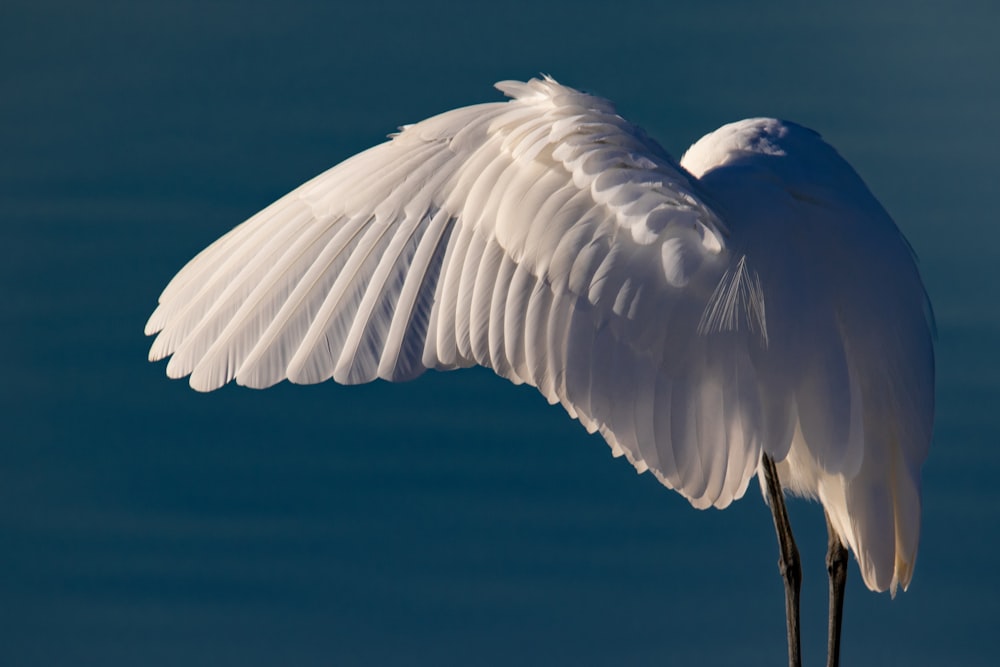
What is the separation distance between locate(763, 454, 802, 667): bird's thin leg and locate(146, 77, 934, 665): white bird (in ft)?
2.69

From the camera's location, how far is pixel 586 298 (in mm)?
3619

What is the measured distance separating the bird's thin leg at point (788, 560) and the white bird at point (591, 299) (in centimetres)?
82

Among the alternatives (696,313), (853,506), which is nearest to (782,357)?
(696,313)

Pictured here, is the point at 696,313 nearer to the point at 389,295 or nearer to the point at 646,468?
the point at 646,468

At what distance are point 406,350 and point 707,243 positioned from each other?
0.69 m

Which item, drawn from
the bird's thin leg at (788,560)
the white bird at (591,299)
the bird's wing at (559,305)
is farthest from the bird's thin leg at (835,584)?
the bird's wing at (559,305)

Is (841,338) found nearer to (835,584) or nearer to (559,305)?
(559,305)

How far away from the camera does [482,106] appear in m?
4.01

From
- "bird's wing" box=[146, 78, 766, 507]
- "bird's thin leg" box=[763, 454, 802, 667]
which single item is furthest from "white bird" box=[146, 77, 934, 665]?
"bird's thin leg" box=[763, 454, 802, 667]

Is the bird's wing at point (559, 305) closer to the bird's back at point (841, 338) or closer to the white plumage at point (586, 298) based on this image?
the white plumage at point (586, 298)

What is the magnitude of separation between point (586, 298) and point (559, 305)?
2.4 inches

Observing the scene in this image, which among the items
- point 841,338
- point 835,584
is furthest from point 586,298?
point 835,584

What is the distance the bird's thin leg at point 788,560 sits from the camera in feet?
15.9

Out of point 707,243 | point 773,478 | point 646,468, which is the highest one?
point 707,243
